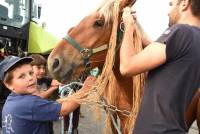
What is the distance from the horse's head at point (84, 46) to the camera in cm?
310

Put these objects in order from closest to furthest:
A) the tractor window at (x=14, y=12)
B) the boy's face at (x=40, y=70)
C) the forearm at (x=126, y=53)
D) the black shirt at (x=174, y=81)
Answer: the black shirt at (x=174, y=81) → the forearm at (x=126, y=53) → the boy's face at (x=40, y=70) → the tractor window at (x=14, y=12)

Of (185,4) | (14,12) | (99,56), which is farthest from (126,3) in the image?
(14,12)

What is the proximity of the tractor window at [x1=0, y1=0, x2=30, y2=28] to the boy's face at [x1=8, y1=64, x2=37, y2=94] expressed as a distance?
7269 millimetres

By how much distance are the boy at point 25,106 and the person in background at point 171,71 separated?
1.11 metres

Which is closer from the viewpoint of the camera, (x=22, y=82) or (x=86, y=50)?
(x=22, y=82)

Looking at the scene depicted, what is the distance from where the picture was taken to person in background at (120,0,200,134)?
1.77 m

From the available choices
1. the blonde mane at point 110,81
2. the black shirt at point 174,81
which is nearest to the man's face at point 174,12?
the black shirt at point 174,81

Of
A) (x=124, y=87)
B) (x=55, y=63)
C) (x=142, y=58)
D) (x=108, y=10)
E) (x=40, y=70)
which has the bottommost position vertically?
(x=40, y=70)

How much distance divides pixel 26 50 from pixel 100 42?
729cm

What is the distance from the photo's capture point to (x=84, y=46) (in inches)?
123

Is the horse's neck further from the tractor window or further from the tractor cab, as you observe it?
the tractor window

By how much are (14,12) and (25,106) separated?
806 centimetres

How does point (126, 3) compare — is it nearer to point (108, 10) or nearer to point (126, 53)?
point (108, 10)

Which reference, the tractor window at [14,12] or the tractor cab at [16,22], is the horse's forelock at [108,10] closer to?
the tractor cab at [16,22]
